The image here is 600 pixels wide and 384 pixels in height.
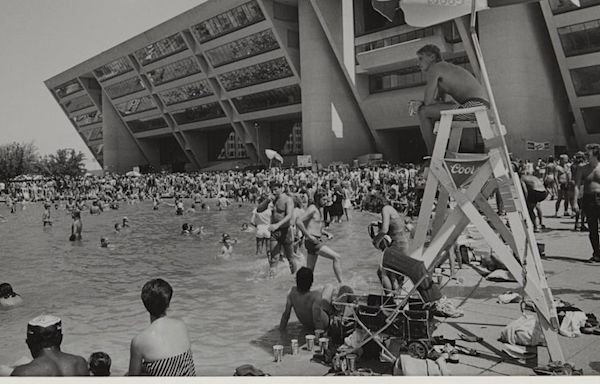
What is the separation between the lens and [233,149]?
40188mm

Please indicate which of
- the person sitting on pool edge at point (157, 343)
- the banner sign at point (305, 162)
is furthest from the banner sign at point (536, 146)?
the person sitting on pool edge at point (157, 343)

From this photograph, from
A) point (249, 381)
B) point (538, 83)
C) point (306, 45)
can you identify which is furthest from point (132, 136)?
point (249, 381)

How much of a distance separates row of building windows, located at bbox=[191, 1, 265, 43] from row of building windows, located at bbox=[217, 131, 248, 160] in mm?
7784

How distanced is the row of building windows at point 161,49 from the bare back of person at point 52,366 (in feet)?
134

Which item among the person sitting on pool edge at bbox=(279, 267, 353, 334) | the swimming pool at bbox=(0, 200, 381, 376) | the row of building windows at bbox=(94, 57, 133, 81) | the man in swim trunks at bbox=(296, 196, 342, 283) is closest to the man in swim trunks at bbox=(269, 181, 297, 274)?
the swimming pool at bbox=(0, 200, 381, 376)

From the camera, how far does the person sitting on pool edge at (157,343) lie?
10.0ft

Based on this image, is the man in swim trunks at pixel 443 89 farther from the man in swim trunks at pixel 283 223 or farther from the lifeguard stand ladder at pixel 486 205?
the man in swim trunks at pixel 283 223

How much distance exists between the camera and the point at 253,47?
37.2 metres

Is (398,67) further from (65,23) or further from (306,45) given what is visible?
(65,23)

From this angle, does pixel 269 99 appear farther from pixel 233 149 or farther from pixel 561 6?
pixel 561 6

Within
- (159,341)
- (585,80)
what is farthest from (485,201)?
(585,80)

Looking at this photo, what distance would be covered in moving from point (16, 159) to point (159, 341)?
848 cm

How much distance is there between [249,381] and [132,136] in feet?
188

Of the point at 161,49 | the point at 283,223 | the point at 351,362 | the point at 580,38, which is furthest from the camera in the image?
the point at 161,49
